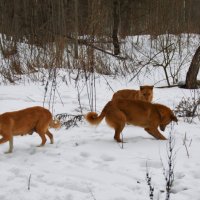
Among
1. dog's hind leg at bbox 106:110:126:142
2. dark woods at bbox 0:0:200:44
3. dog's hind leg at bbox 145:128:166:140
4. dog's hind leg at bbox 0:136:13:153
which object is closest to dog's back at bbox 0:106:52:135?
dog's hind leg at bbox 0:136:13:153

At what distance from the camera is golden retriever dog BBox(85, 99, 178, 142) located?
18.6ft

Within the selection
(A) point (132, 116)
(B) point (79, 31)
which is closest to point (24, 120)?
(A) point (132, 116)

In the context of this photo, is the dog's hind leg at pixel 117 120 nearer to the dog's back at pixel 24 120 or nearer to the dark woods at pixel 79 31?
the dog's back at pixel 24 120

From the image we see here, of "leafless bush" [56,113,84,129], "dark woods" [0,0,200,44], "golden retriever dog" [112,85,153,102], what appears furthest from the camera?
"dark woods" [0,0,200,44]

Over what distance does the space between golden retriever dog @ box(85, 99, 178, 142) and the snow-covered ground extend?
0.21 meters

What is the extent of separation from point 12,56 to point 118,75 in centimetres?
374

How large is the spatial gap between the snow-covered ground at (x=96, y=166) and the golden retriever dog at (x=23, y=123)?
218 mm

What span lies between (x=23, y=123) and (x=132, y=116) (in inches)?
64.6

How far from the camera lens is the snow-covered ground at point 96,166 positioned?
12.1 feet

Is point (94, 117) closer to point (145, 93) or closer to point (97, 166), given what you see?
point (97, 166)

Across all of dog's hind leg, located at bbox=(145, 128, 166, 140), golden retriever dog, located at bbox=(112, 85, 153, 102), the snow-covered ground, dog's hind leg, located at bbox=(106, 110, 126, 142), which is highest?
golden retriever dog, located at bbox=(112, 85, 153, 102)

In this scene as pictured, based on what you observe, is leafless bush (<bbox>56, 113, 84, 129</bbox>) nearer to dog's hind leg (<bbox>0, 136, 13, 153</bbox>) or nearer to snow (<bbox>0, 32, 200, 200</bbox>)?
snow (<bbox>0, 32, 200, 200</bbox>)

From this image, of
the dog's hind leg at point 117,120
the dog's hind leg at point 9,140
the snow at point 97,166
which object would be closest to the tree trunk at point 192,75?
the snow at point 97,166

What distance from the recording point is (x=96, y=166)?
4484 millimetres
